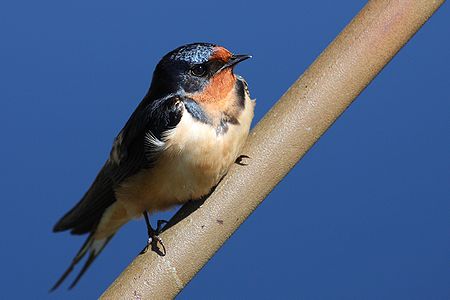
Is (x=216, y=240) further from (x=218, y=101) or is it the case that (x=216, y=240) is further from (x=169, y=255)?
(x=218, y=101)

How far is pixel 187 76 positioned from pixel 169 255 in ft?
0.87

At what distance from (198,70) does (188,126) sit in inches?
3.1

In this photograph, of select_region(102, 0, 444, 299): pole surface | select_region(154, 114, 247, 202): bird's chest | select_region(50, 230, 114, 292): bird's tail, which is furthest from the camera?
select_region(50, 230, 114, 292): bird's tail

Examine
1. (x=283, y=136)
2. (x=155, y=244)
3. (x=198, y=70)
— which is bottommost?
(x=155, y=244)

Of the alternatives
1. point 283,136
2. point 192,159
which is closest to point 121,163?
point 192,159

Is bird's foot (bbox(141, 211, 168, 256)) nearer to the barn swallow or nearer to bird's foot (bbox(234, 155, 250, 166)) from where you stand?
the barn swallow

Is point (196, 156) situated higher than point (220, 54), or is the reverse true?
point (220, 54)

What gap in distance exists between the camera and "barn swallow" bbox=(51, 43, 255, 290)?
3.49ft

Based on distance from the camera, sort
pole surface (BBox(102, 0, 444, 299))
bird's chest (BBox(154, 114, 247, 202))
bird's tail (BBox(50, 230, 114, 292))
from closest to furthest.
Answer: pole surface (BBox(102, 0, 444, 299))
bird's chest (BBox(154, 114, 247, 202))
bird's tail (BBox(50, 230, 114, 292))

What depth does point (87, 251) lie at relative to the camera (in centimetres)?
140

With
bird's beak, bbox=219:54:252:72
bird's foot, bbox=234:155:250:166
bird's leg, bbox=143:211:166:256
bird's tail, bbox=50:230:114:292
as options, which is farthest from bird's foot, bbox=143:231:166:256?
bird's tail, bbox=50:230:114:292

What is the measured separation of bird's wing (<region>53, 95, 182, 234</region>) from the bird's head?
2cm

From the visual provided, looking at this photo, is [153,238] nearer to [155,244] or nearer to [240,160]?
[155,244]

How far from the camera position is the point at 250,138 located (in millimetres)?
1017
